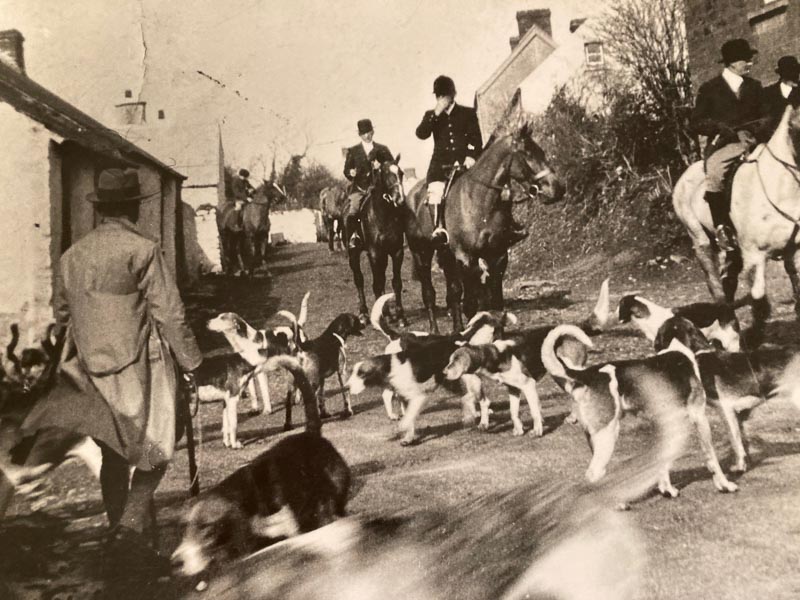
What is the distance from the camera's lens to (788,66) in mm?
3348

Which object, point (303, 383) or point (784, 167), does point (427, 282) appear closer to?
point (303, 383)

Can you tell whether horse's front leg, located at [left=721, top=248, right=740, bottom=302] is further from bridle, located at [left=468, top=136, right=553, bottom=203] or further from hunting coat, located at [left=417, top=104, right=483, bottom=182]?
hunting coat, located at [left=417, top=104, right=483, bottom=182]

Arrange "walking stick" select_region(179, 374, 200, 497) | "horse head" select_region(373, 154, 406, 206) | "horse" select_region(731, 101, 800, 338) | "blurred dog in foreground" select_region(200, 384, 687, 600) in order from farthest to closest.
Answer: "horse head" select_region(373, 154, 406, 206)
"horse" select_region(731, 101, 800, 338)
"walking stick" select_region(179, 374, 200, 497)
"blurred dog in foreground" select_region(200, 384, 687, 600)

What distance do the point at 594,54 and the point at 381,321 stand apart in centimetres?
161

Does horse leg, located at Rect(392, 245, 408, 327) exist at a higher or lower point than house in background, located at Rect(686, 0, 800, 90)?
lower

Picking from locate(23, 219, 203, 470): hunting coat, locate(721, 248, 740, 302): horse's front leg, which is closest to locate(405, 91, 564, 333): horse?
locate(721, 248, 740, 302): horse's front leg

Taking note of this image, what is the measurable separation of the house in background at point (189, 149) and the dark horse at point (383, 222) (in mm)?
678

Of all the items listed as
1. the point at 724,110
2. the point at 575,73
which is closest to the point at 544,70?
the point at 575,73

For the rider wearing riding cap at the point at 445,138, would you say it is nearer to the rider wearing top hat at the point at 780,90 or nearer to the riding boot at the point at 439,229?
the riding boot at the point at 439,229

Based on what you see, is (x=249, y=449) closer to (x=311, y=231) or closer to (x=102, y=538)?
(x=102, y=538)

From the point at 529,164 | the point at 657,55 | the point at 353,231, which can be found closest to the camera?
the point at 657,55

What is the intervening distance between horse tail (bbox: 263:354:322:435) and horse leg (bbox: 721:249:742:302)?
1696mm

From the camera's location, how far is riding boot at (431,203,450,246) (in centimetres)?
401

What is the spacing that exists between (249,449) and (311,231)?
1207mm
